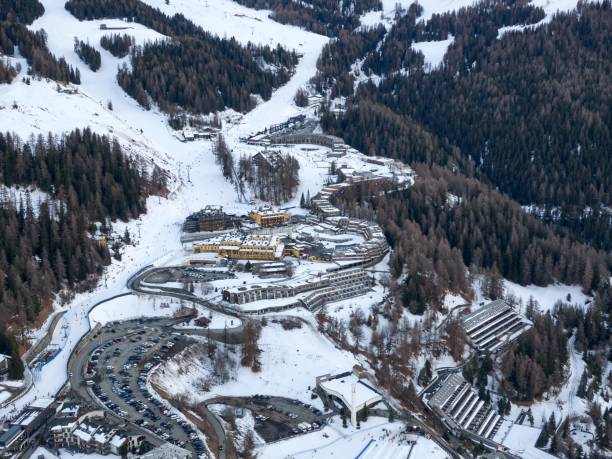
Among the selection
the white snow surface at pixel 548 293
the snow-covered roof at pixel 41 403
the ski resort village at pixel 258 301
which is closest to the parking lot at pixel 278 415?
the ski resort village at pixel 258 301

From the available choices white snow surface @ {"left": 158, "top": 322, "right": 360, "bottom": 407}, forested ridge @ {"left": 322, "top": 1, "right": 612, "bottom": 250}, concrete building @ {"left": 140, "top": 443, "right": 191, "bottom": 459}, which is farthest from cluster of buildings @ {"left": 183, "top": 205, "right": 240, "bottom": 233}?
concrete building @ {"left": 140, "top": 443, "right": 191, "bottom": 459}

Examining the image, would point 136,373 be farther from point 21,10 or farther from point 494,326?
point 21,10

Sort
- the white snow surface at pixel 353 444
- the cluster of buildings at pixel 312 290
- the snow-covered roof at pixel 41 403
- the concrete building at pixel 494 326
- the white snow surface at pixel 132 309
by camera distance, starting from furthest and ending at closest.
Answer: the concrete building at pixel 494 326 → the cluster of buildings at pixel 312 290 → the white snow surface at pixel 132 309 → the white snow surface at pixel 353 444 → the snow-covered roof at pixel 41 403

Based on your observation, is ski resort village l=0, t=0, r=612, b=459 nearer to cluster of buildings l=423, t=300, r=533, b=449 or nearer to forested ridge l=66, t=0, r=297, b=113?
cluster of buildings l=423, t=300, r=533, b=449

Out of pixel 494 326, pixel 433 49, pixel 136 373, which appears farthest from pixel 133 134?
pixel 433 49

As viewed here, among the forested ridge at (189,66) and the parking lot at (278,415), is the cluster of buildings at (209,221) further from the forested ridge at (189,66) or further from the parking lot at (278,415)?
the forested ridge at (189,66)
